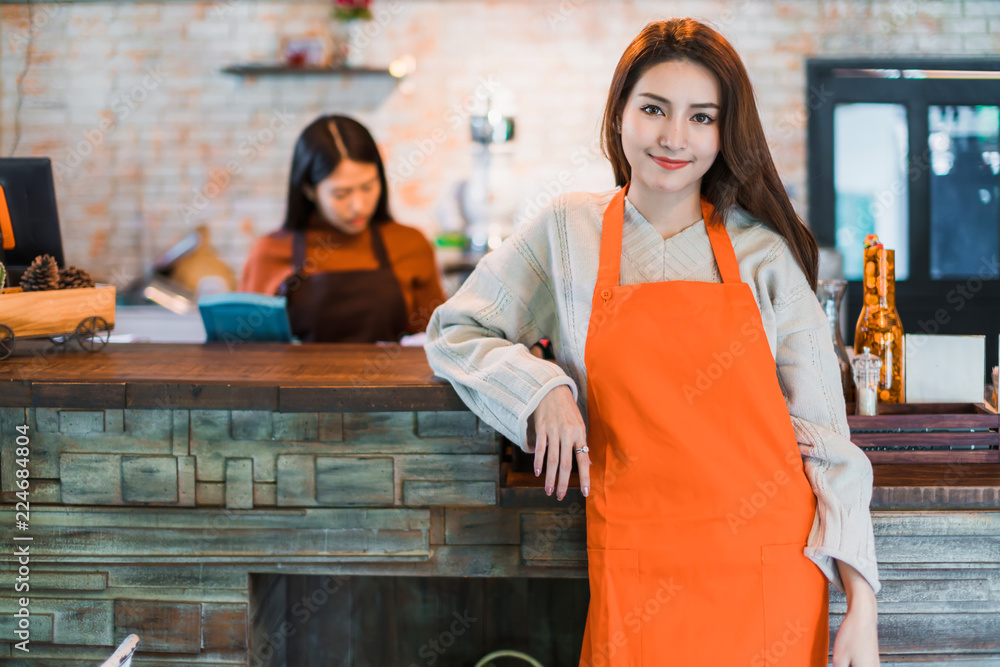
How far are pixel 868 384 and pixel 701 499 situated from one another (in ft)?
1.56

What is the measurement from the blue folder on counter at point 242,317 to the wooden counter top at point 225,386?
1.13 feet

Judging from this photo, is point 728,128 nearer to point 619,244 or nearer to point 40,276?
point 619,244

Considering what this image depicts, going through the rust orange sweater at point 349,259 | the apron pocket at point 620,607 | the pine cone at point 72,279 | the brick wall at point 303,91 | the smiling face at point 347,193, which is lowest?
the apron pocket at point 620,607

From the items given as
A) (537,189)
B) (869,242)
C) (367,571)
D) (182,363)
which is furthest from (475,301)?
(537,189)

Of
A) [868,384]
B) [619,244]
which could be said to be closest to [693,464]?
[619,244]

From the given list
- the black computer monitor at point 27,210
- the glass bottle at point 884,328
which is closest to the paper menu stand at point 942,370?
the glass bottle at point 884,328

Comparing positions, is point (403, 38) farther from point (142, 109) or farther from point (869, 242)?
point (869, 242)

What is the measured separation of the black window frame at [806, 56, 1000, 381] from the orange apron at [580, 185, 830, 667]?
3.58 meters

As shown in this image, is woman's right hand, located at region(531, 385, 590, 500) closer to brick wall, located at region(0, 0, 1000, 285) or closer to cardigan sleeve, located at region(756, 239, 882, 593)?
cardigan sleeve, located at region(756, 239, 882, 593)

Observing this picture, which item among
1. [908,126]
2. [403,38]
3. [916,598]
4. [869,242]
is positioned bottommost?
[916,598]

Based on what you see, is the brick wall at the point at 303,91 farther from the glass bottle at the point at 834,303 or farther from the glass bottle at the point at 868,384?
the glass bottle at the point at 868,384

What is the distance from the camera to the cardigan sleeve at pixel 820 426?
120cm

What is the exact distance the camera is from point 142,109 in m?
4.63

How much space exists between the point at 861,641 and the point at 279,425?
100cm
